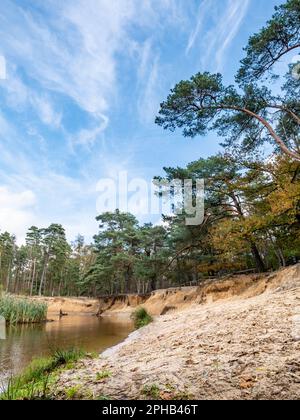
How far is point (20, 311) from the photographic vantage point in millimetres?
18516

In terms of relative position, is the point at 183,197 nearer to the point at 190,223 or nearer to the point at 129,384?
the point at 190,223

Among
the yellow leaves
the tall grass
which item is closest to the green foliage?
the yellow leaves

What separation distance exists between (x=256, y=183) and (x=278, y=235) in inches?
125

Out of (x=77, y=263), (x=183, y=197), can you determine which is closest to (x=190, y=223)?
(x=183, y=197)

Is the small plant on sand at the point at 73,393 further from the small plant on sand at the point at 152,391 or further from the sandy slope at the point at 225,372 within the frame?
the small plant on sand at the point at 152,391

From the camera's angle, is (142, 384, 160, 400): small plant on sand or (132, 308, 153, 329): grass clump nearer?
(142, 384, 160, 400): small plant on sand

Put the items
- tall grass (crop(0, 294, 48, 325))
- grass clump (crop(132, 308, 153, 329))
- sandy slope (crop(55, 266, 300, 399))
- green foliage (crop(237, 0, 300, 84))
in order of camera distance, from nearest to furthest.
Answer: sandy slope (crop(55, 266, 300, 399)), green foliage (crop(237, 0, 300, 84)), grass clump (crop(132, 308, 153, 329)), tall grass (crop(0, 294, 48, 325))

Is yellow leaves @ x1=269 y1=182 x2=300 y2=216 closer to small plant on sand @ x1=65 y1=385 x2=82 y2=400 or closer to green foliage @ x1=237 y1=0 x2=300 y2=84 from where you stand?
green foliage @ x1=237 y1=0 x2=300 y2=84

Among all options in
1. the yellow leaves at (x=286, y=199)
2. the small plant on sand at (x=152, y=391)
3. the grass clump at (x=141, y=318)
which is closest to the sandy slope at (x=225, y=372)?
the small plant on sand at (x=152, y=391)

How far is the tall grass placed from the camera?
17.4 m

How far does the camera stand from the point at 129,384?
10.9 feet

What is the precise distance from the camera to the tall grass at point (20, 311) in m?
17.4

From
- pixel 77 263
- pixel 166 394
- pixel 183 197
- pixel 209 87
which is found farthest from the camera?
pixel 77 263
